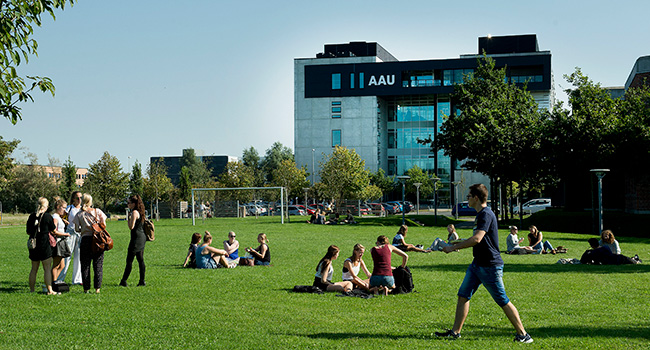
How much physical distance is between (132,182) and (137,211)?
207ft

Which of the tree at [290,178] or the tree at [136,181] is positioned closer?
the tree at [136,181]

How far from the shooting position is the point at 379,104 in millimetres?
89812

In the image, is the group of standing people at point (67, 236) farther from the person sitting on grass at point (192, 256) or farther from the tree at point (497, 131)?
the tree at point (497, 131)

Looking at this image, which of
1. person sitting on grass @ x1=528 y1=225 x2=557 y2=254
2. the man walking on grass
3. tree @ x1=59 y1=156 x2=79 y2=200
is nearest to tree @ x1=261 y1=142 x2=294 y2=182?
tree @ x1=59 y1=156 x2=79 y2=200

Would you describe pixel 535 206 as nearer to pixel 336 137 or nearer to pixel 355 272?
pixel 336 137

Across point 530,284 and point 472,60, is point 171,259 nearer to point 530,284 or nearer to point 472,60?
point 530,284

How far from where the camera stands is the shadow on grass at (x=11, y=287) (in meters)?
12.4

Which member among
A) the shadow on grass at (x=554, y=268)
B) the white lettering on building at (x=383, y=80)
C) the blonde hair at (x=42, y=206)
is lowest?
the shadow on grass at (x=554, y=268)

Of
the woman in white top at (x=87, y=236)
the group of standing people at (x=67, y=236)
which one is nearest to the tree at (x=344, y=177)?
the group of standing people at (x=67, y=236)

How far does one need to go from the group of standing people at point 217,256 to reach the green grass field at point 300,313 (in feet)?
2.11

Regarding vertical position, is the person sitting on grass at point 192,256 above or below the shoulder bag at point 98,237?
below

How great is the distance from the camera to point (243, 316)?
31.8 ft

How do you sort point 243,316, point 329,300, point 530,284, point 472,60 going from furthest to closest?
point 472,60 → point 530,284 → point 329,300 → point 243,316

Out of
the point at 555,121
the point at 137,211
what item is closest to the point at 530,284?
the point at 137,211
